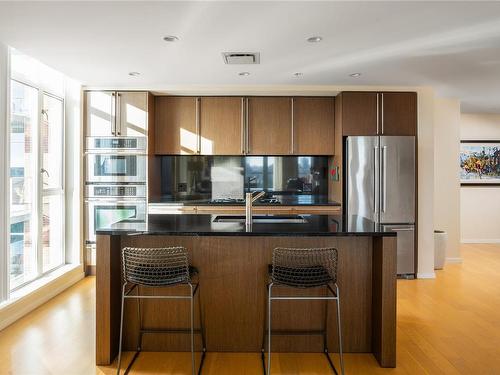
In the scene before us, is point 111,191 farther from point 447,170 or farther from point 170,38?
point 447,170

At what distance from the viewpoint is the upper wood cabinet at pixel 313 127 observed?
5.28m

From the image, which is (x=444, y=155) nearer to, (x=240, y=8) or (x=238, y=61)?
(x=238, y=61)

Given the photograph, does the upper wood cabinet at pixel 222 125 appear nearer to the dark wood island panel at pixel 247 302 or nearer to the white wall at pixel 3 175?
the white wall at pixel 3 175

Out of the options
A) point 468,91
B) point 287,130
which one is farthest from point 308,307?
point 468,91

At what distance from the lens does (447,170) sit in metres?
5.86

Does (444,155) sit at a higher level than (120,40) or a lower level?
lower

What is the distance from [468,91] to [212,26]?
3.92 meters

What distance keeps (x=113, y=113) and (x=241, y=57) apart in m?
2.05

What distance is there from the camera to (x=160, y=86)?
4.95 meters

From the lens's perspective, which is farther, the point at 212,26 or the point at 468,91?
the point at 468,91

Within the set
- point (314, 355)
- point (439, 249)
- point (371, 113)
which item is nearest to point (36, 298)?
point (314, 355)

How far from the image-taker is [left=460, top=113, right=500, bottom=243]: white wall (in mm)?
7371

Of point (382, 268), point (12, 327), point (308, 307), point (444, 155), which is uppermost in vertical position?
point (444, 155)

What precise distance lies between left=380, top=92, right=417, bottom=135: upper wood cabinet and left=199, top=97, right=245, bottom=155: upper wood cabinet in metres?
1.82
